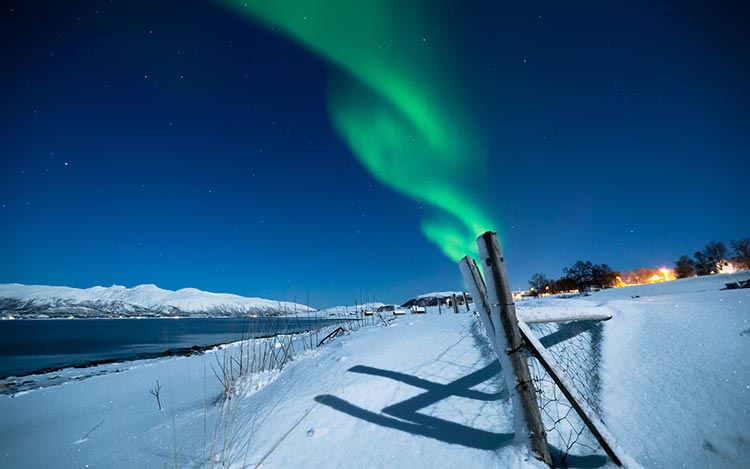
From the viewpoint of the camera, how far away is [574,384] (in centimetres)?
323

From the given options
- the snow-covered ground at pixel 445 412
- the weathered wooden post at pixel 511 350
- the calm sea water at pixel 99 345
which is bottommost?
the calm sea water at pixel 99 345

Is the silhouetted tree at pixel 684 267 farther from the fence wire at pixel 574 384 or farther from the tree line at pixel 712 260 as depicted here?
the fence wire at pixel 574 384

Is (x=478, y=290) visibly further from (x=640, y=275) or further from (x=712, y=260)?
(x=640, y=275)

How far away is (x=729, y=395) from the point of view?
2887 millimetres

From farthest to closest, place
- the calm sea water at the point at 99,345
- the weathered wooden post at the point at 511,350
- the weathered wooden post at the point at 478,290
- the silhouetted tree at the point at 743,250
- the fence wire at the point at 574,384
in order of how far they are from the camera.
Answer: the silhouetted tree at the point at 743,250 < the calm sea water at the point at 99,345 < the weathered wooden post at the point at 478,290 < the fence wire at the point at 574,384 < the weathered wooden post at the point at 511,350

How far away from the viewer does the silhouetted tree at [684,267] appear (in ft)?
204

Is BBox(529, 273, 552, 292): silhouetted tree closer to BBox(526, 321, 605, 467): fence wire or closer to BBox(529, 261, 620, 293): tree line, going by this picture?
BBox(529, 261, 620, 293): tree line

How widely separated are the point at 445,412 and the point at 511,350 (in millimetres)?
1405

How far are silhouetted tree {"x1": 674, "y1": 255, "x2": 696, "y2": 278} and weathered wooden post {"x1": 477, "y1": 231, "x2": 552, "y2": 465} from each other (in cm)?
8710

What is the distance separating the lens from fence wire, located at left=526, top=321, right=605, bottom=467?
8.55 feet

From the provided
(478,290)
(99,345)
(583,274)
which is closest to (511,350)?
(478,290)

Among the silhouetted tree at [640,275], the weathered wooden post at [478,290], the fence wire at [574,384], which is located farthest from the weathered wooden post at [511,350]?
the silhouetted tree at [640,275]

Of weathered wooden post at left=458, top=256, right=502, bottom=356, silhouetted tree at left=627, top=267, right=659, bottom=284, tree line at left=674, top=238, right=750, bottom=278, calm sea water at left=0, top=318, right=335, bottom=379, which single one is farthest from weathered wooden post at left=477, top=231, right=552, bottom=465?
silhouetted tree at left=627, top=267, right=659, bottom=284

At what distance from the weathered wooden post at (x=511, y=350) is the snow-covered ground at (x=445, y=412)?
0.17m
